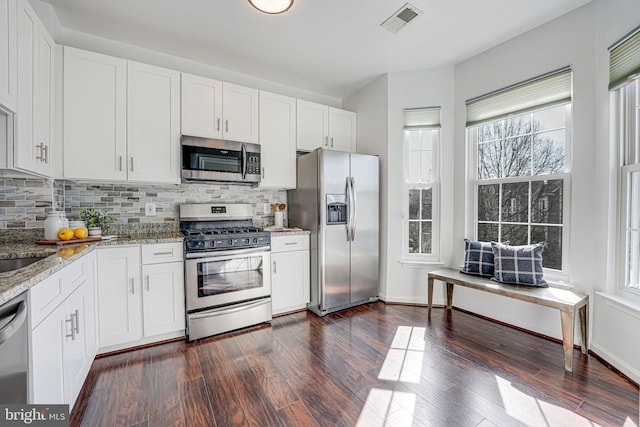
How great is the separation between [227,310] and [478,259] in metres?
2.51

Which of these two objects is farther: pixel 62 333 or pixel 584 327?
pixel 584 327

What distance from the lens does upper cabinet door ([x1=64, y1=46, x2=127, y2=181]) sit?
2.16 meters

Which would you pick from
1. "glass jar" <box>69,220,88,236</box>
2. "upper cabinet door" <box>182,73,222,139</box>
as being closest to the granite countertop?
"glass jar" <box>69,220,88,236</box>

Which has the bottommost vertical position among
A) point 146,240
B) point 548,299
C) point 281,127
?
point 548,299

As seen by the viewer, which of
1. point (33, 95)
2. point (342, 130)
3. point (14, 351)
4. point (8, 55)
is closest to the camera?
point (14, 351)

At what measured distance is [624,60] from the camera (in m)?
1.86

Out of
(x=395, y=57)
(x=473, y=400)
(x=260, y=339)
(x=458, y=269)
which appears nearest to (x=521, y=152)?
(x=458, y=269)

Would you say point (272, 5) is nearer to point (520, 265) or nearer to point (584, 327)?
point (520, 265)

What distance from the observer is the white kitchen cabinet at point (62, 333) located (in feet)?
3.65

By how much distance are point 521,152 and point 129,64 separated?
370 cm

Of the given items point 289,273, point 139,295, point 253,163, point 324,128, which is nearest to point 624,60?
point 324,128

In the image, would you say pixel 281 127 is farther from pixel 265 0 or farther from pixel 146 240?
pixel 146 240

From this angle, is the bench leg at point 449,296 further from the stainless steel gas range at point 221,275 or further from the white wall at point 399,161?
the stainless steel gas range at point 221,275

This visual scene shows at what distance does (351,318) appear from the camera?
2879 millimetres
